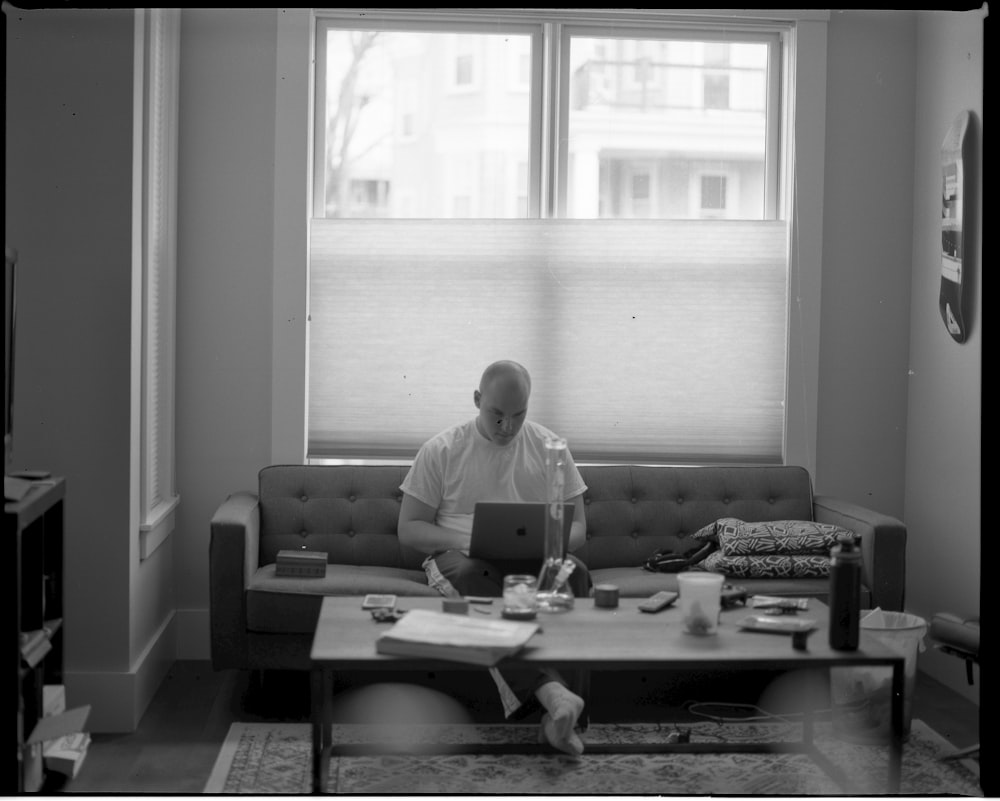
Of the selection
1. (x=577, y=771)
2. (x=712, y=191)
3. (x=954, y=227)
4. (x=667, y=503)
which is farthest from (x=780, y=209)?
(x=577, y=771)

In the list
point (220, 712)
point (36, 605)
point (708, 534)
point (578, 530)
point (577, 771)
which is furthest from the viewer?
point (708, 534)

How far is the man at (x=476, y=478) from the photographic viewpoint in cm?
355

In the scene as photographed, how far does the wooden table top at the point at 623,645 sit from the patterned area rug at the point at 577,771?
450mm

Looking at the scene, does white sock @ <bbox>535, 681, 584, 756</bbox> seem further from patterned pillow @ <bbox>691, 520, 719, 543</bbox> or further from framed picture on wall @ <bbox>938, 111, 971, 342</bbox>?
framed picture on wall @ <bbox>938, 111, 971, 342</bbox>

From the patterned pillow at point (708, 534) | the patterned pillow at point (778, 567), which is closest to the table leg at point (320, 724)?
the patterned pillow at point (778, 567)

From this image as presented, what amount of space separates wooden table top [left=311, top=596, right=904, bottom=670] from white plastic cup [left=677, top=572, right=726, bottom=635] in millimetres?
25

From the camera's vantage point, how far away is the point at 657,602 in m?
2.92

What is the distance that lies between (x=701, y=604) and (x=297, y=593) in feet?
4.64

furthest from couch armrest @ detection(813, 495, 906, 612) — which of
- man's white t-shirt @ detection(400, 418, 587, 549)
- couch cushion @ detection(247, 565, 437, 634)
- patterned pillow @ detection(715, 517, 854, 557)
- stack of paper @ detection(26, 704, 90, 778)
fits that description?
stack of paper @ detection(26, 704, 90, 778)

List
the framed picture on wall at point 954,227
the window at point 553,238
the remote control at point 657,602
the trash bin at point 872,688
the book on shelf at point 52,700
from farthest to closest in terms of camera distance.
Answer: the window at point 553,238
the framed picture on wall at point 954,227
the trash bin at point 872,688
the remote control at point 657,602
the book on shelf at point 52,700

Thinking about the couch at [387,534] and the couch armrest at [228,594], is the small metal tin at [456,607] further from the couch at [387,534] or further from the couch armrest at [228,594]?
the couch armrest at [228,594]

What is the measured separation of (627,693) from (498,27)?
2404 mm

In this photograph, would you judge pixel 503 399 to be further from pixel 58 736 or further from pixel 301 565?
pixel 58 736

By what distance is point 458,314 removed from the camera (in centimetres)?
439
